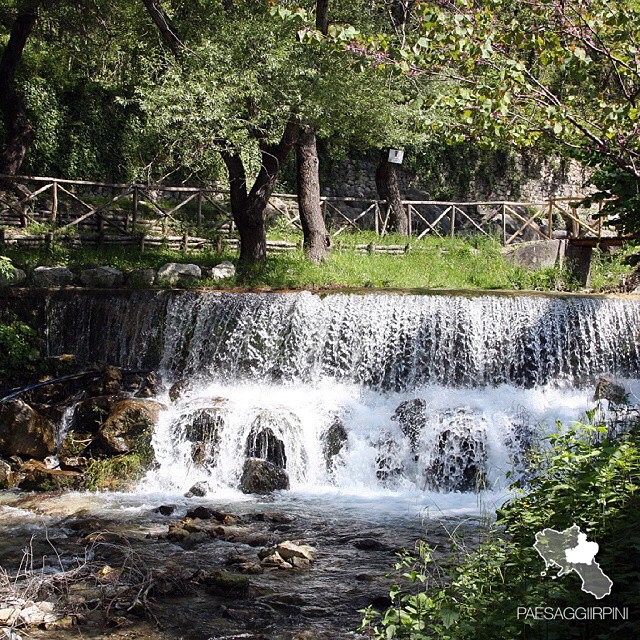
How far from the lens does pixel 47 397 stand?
12.3m

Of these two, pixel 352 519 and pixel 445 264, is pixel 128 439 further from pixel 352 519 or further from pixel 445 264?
pixel 445 264

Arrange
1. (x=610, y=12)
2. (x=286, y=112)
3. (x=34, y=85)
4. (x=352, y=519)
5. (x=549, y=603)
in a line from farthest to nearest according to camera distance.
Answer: (x=34, y=85)
(x=286, y=112)
(x=352, y=519)
(x=610, y=12)
(x=549, y=603)

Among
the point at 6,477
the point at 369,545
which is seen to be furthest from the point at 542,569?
the point at 6,477

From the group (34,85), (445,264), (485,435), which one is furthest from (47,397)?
(34,85)

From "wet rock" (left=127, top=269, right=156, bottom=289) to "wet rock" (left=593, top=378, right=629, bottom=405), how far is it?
7635 mm

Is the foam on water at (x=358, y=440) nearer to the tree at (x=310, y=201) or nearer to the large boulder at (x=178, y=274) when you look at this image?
the large boulder at (x=178, y=274)

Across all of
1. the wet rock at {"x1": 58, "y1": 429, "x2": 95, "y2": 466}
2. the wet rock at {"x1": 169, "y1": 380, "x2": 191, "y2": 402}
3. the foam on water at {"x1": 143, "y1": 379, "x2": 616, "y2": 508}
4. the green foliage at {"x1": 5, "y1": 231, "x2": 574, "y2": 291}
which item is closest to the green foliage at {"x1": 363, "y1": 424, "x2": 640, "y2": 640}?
the foam on water at {"x1": 143, "y1": 379, "x2": 616, "y2": 508}

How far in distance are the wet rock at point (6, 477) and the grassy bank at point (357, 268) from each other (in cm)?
530

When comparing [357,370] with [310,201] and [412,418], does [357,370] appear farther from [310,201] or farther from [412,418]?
[310,201]

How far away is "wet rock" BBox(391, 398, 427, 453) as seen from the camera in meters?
11.3

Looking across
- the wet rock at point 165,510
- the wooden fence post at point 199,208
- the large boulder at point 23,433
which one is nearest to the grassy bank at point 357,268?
the wooden fence post at point 199,208

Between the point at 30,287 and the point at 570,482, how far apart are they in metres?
11.2

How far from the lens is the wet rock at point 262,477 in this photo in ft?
34.0

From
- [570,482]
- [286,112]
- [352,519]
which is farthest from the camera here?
[286,112]
